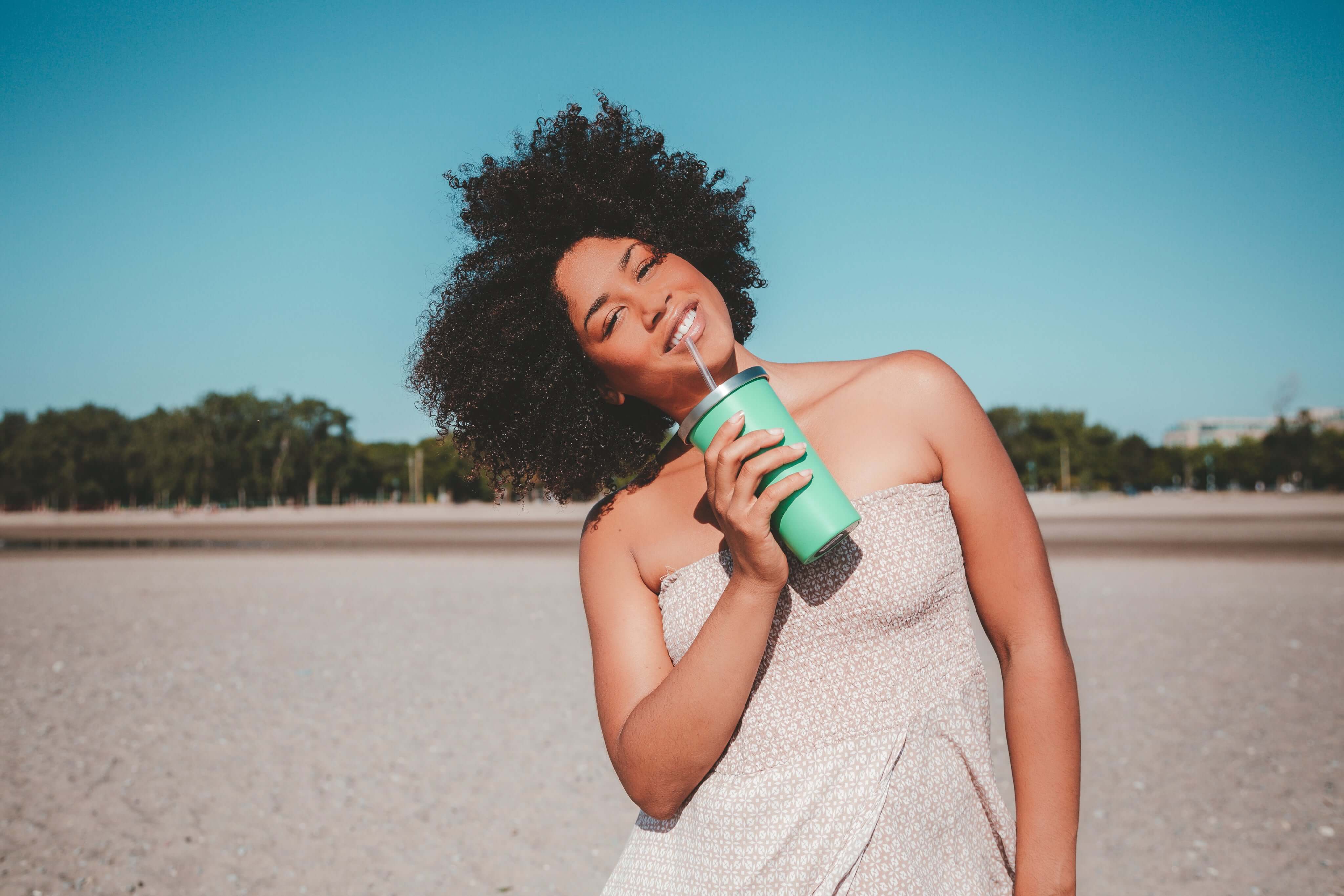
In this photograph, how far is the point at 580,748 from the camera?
6.41 metres

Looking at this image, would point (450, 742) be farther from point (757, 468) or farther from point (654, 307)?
point (757, 468)

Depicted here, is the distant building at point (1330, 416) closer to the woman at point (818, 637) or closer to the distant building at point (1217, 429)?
the distant building at point (1217, 429)

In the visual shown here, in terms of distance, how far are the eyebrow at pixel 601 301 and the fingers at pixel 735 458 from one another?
55cm

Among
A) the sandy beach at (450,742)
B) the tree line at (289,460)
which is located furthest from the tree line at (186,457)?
the sandy beach at (450,742)

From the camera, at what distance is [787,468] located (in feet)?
3.89

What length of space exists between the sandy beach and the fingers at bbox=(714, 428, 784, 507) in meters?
4.05

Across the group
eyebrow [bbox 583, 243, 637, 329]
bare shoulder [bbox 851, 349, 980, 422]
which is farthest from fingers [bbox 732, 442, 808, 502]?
eyebrow [bbox 583, 243, 637, 329]

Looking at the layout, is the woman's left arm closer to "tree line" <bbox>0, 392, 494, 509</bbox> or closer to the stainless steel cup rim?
the stainless steel cup rim

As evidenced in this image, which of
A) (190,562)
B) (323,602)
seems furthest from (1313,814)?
(190,562)

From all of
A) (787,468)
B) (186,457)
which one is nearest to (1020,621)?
(787,468)

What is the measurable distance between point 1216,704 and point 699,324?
7.67 metres

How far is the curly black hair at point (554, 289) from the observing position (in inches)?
72.5

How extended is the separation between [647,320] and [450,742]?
5.99m

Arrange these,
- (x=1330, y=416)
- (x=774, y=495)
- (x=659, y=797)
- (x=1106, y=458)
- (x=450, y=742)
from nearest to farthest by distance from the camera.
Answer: (x=774, y=495), (x=659, y=797), (x=450, y=742), (x=1106, y=458), (x=1330, y=416)
